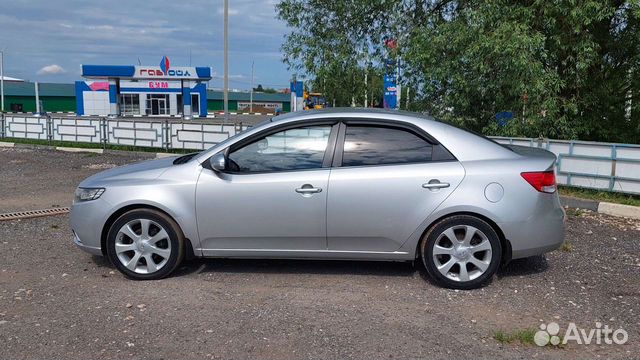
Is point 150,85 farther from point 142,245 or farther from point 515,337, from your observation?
point 515,337

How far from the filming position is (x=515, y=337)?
400cm

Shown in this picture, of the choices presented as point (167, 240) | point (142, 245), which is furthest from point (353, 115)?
point (142, 245)

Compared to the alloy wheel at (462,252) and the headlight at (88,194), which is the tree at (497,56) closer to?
the alloy wheel at (462,252)

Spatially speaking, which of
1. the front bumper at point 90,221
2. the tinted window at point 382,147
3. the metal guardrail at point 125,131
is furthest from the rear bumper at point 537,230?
the metal guardrail at point 125,131

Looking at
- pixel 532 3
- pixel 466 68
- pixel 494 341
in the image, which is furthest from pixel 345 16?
pixel 494 341

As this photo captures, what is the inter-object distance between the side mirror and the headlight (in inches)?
43.4

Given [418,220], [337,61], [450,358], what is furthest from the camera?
[337,61]

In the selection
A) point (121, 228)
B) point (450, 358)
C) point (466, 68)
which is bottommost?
point (450, 358)

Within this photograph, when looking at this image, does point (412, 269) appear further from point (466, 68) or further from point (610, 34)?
point (610, 34)

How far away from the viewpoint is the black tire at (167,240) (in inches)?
200

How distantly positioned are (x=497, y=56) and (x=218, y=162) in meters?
6.67

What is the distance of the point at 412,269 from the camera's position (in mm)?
5543

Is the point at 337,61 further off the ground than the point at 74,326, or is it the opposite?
the point at 337,61

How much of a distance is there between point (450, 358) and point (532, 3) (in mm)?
8391
